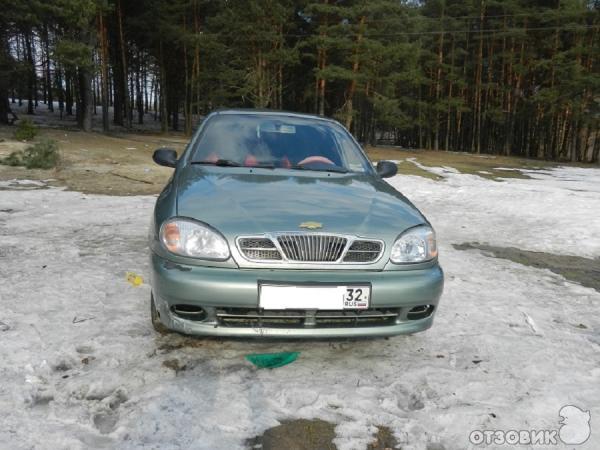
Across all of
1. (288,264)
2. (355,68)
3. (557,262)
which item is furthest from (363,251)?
(355,68)

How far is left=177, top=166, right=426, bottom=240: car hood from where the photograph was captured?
8.25 ft

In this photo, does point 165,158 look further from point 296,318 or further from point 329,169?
point 296,318

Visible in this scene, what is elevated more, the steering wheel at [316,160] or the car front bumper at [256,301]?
the steering wheel at [316,160]

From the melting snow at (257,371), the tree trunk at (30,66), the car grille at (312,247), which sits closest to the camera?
the melting snow at (257,371)

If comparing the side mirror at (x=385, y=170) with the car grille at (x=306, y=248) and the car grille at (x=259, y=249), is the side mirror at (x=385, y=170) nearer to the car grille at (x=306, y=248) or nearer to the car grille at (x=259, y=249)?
the car grille at (x=306, y=248)

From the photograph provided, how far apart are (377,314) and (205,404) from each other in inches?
39.8

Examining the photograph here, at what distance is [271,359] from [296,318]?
475 millimetres

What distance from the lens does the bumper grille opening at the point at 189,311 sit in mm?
2373

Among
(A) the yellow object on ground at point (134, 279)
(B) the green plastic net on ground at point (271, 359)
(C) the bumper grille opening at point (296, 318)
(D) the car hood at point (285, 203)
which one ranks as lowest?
(B) the green plastic net on ground at point (271, 359)

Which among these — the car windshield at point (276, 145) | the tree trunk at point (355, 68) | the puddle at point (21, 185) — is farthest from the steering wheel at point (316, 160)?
the tree trunk at point (355, 68)

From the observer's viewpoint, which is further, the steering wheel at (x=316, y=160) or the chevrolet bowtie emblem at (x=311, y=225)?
the steering wheel at (x=316, y=160)

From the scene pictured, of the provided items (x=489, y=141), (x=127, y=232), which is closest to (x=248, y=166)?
(x=127, y=232)

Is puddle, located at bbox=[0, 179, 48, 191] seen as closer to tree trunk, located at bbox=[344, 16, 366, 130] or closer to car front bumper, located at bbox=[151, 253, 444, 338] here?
car front bumper, located at bbox=[151, 253, 444, 338]

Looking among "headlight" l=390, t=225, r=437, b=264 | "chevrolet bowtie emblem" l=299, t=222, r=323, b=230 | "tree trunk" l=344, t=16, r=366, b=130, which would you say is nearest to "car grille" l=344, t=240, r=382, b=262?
"headlight" l=390, t=225, r=437, b=264
